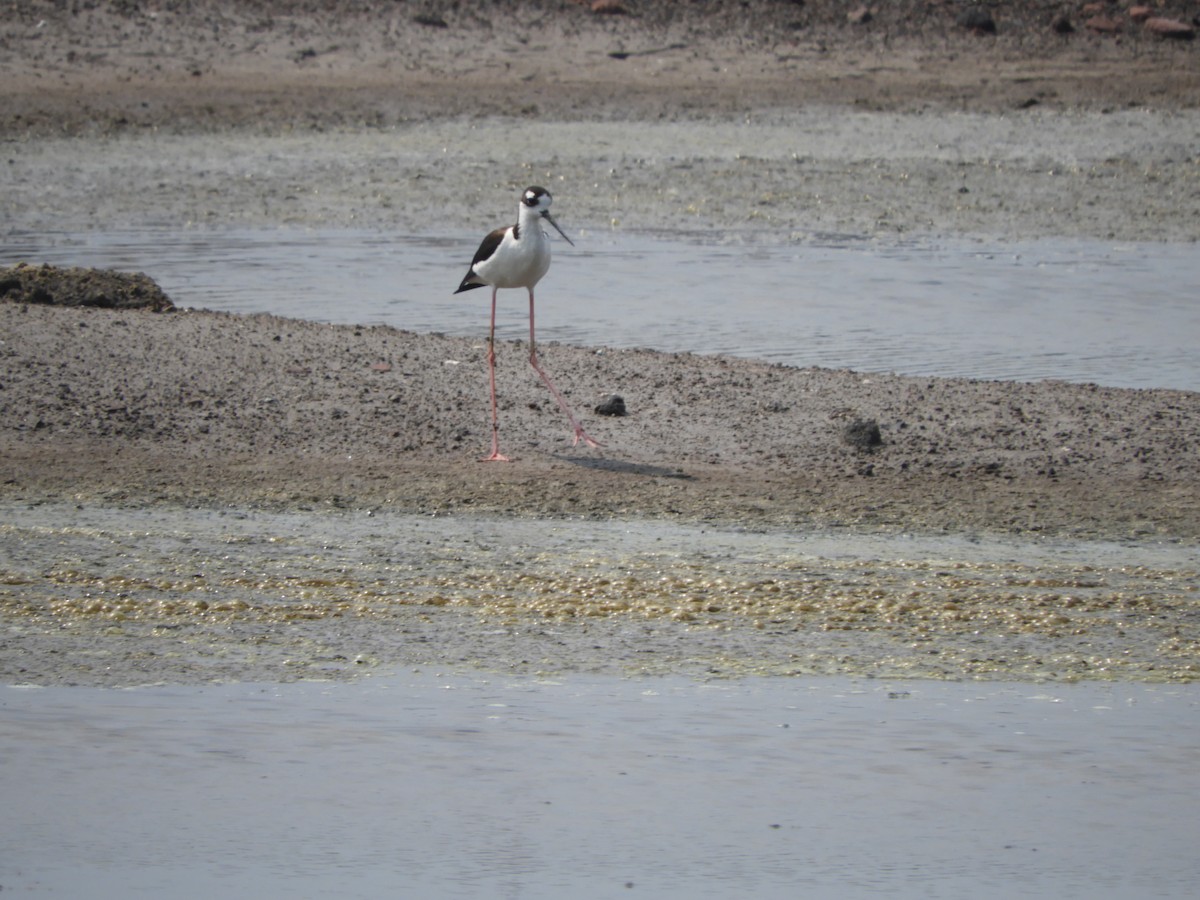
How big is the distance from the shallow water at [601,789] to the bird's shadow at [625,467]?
9.33 ft

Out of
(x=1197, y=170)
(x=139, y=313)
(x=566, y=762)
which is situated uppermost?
(x=1197, y=170)

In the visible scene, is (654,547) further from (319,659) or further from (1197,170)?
(1197,170)

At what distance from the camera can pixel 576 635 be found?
19.0ft

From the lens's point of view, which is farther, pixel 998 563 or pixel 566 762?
pixel 998 563

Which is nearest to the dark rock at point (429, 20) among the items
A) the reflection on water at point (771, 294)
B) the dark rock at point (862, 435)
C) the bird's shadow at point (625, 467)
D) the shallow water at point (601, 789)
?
the reflection on water at point (771, 294)

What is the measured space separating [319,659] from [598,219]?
10.8m

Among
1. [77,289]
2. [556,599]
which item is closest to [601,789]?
[556,599]

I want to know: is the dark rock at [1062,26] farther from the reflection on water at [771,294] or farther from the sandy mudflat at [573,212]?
the reflection on water at [771,294]

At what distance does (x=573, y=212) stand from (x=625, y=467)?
8.15 m

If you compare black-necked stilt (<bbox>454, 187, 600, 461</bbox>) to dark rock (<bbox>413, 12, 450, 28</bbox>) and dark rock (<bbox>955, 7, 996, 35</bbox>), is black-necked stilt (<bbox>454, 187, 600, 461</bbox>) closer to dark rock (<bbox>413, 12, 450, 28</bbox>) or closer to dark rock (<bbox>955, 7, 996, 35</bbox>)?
dark rock (<bbox>413, 12, 450, 28</bbox>)

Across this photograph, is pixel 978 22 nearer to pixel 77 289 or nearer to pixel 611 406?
pixel 77 289

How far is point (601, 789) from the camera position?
183 inches

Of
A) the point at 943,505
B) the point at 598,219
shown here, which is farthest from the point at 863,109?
the point at 943,505

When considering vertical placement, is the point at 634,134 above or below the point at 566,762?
above
